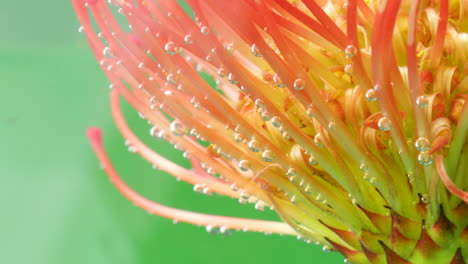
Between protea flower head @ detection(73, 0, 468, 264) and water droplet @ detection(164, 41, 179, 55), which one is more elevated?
water droplet @ detection(164, 41, 179, 55)

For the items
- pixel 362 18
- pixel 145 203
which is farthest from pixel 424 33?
pixel 145 203

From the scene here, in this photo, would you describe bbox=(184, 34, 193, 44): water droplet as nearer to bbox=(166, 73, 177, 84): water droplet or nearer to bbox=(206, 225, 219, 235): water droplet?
bbox=(166, 73, 177, 84): water droplet

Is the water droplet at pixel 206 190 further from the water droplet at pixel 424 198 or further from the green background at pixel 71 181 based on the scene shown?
the green background at pixel 71 181

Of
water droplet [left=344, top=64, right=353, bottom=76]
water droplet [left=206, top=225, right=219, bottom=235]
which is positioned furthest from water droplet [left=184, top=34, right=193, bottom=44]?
water droplet [left=206, top=225, right=219, bottom=235]

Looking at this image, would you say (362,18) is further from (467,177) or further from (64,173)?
(64,173)

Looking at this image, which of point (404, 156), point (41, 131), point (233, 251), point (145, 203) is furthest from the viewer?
point (41, 131)

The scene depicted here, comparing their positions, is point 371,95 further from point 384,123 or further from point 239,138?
point 239,138

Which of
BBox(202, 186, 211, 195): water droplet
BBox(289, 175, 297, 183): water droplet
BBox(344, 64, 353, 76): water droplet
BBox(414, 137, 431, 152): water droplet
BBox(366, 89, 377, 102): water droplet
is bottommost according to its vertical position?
BBox(414, 137, 431, 152): water droplet
